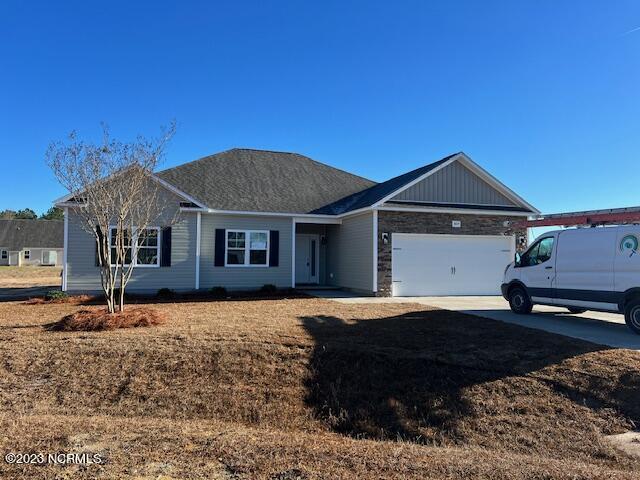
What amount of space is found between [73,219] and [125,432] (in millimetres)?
12465

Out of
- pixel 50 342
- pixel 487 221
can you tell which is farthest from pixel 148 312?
pixel 487 221

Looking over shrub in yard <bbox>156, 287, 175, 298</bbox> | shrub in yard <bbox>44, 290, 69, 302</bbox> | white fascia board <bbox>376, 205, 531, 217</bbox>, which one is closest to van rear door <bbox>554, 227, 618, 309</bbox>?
white fascia board <bbox>376, 205, 531, 217</bbox>

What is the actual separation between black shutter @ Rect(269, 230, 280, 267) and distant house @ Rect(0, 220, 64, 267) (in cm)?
4728

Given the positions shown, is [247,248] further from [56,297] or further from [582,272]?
[582,272]

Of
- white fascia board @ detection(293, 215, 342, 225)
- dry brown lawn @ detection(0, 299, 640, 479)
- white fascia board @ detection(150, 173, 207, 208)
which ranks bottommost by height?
dry brown lawn @ detection(0, 299, 640, 479)

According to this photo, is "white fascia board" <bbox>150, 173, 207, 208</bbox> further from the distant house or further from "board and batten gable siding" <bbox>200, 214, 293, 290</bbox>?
the distant house

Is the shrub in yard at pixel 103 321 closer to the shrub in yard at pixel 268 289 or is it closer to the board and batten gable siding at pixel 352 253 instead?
the shrub in yard at pixel 268 289

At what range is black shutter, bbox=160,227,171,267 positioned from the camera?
16062 millimetres

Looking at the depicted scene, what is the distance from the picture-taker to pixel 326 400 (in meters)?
6.64

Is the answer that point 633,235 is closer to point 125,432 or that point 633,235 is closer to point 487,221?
point 487,221

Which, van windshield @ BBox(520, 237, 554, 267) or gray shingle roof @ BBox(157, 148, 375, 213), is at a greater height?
gray shingle roof @ BBox(157, 148, 375, 213)

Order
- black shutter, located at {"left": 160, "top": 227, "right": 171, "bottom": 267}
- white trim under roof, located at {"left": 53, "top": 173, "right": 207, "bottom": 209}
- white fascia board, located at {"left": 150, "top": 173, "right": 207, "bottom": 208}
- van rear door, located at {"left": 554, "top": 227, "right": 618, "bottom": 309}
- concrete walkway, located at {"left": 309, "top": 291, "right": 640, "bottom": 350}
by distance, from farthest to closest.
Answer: black shutter, located at {"left": 160, "top": 227, "right": 171, "bottom": 267}
white fascia board, located at {"left": 150, "top": 173, "right": 207, "bottom": 208}
white trim under roof, located at {"left": 53, "top": 173, "right": 207, "bottom": 209}
van rear door, located at {"left": 554, "top": 227, "right": 618, "bottom": 309}
concrete walkway, located at {"left": 309, "top": 291, "right": 640, "bottom": 350}

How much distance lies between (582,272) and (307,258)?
12095mm

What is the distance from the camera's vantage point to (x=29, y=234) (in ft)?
185
